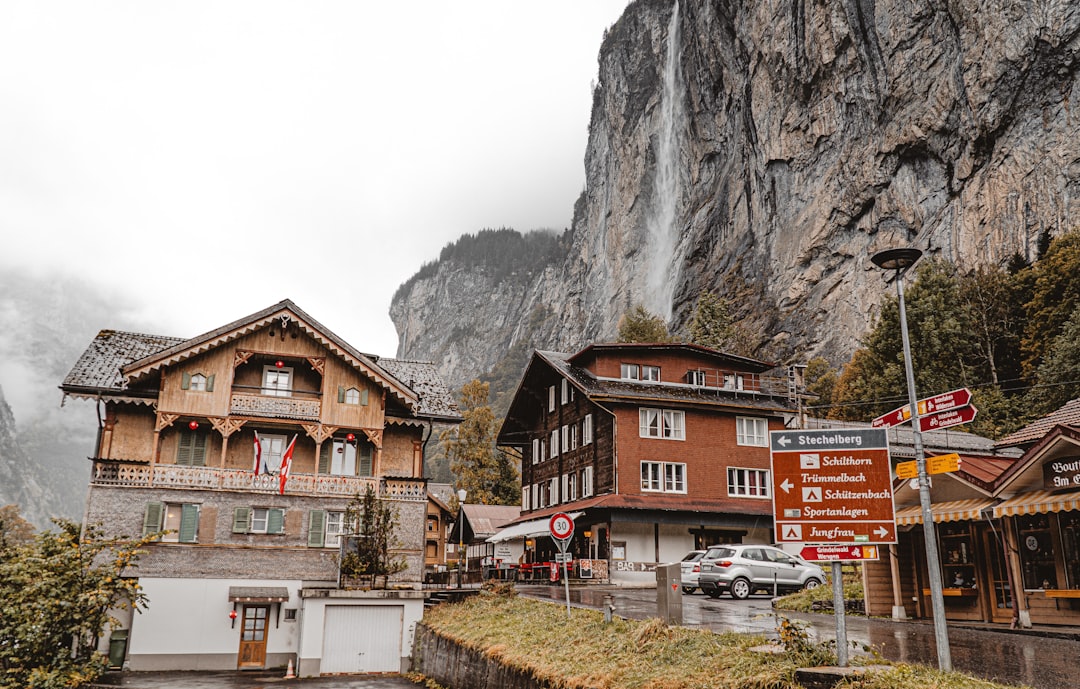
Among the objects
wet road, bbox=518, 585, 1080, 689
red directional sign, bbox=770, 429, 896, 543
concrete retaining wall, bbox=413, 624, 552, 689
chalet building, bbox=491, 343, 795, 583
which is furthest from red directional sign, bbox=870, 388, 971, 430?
chalet building, bbox=491, 343, 795, 583

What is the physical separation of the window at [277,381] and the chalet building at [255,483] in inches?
2.3

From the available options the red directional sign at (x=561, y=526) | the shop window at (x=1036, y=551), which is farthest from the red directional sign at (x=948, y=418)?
the red directional sign at (x=561, y=526)

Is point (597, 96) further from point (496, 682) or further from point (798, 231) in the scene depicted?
point (496, 682)

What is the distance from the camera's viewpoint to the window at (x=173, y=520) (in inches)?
1185

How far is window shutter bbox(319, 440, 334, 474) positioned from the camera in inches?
1334

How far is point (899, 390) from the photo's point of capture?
57062 millimetres

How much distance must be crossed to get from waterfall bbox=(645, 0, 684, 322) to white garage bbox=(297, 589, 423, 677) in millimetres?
82069

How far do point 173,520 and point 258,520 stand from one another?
9.76ft

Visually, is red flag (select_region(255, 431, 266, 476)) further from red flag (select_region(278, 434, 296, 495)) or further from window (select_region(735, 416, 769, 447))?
window (select_region(735, 416, 769, 447))

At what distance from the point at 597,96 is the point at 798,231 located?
86740 millimetres

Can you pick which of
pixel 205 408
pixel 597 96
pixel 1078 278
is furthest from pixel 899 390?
pixel 597 96

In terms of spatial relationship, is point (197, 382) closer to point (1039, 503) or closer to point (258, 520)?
point (258, 520)

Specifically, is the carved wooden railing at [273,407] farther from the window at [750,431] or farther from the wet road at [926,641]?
the window at [750,431]

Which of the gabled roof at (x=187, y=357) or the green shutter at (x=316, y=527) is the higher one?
the gabled roof at (x=187, y=357)
